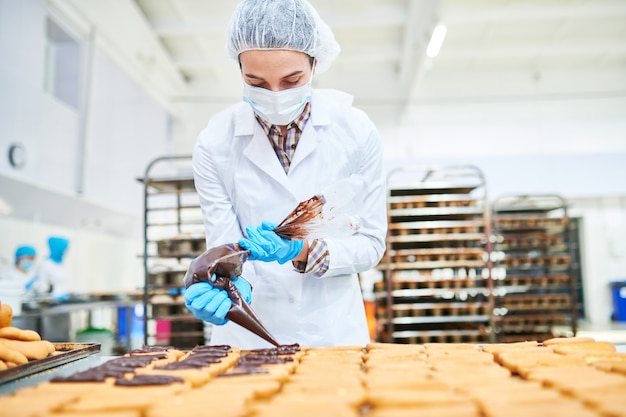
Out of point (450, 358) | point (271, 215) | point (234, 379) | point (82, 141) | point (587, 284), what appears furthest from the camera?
point (587, 284)

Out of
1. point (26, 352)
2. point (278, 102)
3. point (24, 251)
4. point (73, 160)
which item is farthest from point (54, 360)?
point (73, 160)

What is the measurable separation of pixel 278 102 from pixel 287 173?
29 centimetres

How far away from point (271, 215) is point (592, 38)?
29.8 feet

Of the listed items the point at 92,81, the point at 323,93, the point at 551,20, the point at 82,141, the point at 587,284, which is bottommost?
the point at 587,284

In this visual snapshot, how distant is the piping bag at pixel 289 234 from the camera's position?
165 centimetres

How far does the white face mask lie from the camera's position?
5.95 feet

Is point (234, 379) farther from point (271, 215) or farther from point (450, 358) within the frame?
point (271, 215)

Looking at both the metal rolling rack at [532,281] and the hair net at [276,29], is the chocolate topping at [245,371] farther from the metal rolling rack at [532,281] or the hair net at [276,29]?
the metal rolling rack at [532,281]

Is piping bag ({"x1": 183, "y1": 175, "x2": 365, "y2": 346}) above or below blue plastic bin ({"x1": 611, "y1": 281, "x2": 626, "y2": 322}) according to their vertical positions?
above

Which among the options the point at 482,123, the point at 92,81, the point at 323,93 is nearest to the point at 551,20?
the point at 482,123

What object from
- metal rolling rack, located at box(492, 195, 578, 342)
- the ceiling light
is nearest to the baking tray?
metal rolling rack, located at box(492, 195, 578, 342)

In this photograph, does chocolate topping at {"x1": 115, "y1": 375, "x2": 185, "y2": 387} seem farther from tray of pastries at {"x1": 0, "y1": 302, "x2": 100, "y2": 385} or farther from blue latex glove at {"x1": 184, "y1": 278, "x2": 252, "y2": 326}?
blue latex glove at {"x1": 184, "y1": 278, "x2": 252, "y2": 326}

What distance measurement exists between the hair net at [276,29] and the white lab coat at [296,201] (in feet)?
0.74

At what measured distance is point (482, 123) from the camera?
10336 millimetres
